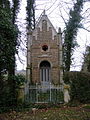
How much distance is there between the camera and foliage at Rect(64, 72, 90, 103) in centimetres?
1605

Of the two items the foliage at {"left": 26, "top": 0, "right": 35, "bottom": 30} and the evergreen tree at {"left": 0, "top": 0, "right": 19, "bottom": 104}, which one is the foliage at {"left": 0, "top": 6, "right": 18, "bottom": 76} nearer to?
the evergreen tree at {"left": 0, "top": 0, "right": 19, "bottom": 104}

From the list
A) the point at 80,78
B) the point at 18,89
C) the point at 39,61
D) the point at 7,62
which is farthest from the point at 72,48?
the point at 7,62

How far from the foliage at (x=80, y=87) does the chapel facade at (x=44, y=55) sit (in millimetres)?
6648

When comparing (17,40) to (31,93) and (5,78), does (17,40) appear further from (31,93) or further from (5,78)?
(31,93)

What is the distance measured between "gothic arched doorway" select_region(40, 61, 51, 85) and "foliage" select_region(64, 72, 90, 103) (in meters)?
7.23

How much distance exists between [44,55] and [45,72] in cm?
202

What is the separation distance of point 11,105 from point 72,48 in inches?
657

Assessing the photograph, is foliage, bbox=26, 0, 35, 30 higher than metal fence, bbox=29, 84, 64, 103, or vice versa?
foliage, bbox=26, 0, 35, 30

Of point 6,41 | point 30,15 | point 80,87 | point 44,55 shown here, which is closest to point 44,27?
point 44,55

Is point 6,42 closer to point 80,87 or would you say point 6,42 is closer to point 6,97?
point 6,97

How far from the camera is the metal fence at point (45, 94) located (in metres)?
15.9

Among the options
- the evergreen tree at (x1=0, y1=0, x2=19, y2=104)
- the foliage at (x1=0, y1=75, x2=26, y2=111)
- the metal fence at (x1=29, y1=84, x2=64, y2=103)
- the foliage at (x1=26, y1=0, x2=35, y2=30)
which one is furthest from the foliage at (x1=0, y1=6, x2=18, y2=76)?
the foliage at (x1=26, y1=0, x2=35, y2=30)

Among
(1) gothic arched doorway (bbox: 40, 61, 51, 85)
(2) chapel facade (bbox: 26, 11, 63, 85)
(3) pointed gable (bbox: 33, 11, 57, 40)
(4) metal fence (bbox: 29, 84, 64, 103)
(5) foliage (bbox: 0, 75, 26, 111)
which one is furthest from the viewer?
(3) pointed gable (bbox: 33, 11, 57, 40)

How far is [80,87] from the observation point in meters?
16.2
